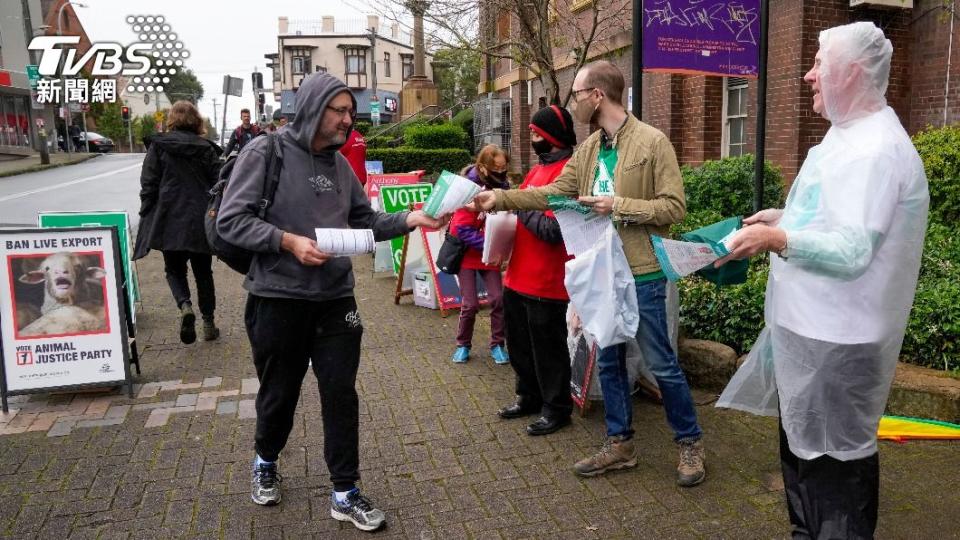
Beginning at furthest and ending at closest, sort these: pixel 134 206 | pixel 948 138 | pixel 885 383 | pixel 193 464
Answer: pixel 134 206 < pixel 948 138 < pixel 193 464 < pixel 885 383

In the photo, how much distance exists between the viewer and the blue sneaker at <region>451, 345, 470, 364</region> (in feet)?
19.5

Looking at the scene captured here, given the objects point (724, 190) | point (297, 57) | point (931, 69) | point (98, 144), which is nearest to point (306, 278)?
point (724, 190)

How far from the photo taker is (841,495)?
8.39 ft

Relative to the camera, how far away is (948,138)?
662 cm

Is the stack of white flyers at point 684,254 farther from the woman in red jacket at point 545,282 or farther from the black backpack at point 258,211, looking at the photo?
the black backpack at point 258,211

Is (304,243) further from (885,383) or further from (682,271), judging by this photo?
(885,383)

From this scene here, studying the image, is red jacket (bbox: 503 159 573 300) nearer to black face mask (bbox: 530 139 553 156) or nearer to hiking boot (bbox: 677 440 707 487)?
black face mask (bbox: 530 139 553 156)

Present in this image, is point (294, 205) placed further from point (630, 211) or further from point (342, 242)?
point (630, 211)

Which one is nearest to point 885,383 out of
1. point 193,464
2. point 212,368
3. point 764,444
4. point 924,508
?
point 924,508

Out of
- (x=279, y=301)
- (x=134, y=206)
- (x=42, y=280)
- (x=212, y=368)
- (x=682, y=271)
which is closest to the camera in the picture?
(x=682, y=271)

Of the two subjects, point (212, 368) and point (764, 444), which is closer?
point (764, 444)

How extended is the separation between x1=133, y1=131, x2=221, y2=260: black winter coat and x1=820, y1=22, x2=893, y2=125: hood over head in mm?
5135

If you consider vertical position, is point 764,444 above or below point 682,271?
below

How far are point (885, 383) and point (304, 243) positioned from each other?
2121 millimetres
